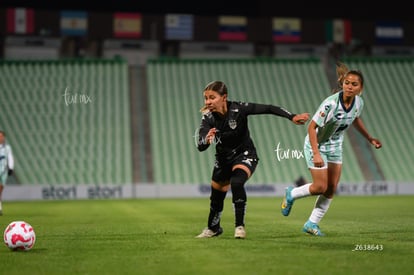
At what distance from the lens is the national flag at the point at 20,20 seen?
33.9 m

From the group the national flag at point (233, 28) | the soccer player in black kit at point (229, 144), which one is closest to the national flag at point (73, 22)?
the national flag at point (233, 28)

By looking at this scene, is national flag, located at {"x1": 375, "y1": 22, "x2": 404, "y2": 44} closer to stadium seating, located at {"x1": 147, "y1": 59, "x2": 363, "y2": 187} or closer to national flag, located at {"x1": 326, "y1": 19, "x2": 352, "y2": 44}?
national flag, located at {"x1": 326, "y1": 19, "x2": 352, "y2": 44}

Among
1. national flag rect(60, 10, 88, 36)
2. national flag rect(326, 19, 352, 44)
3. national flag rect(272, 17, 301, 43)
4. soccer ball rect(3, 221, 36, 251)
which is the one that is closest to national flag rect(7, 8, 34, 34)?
national flag rect(60, 10, 88, 36)

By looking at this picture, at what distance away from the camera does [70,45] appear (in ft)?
118

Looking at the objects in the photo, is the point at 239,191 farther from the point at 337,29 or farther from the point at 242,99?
the point at 337,29

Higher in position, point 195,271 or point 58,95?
point 58,95

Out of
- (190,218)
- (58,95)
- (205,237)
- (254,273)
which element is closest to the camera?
(254,273)

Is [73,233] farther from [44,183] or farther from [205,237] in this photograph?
[44,183]

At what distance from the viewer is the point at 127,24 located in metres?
35.0

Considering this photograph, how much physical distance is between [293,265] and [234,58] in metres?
29.7

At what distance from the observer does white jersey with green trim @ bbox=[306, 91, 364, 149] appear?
32.3 ft

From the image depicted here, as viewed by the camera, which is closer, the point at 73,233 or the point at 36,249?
the point at 36,249

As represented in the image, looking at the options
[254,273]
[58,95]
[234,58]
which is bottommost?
[254,273]

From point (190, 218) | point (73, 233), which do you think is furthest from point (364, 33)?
point (73, 233)
